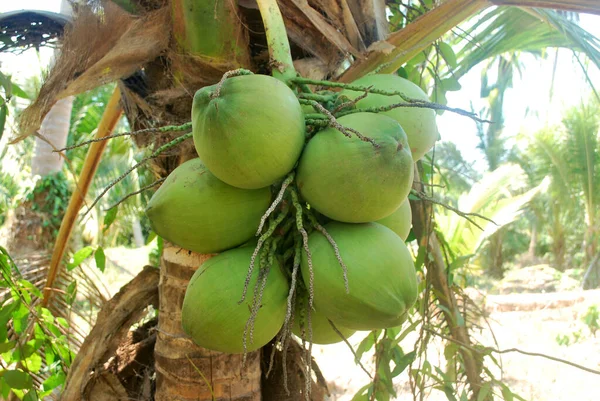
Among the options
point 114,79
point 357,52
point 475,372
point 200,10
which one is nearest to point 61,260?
point 114,79

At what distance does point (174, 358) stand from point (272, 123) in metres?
0.77

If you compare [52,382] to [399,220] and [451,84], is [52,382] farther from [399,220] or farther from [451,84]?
[451,84]

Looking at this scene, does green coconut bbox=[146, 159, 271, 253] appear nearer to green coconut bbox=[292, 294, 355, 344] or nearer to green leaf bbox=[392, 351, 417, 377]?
green coconut bbox=[292, 294, 355, 344]

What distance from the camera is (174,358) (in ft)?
4.22

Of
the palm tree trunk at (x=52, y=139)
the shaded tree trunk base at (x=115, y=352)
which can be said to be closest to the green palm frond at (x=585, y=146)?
the palm tree trunk at (x=52, y=139)

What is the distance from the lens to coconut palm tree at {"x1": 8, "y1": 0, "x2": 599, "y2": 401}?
50.0 inches

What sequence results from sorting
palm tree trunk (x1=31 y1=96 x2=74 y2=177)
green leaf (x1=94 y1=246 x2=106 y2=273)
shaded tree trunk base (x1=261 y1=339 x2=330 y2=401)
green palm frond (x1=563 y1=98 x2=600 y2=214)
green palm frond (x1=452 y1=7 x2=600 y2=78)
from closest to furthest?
shaded tree trunk base (x1=261 y1=339 x2=330 y2=401), green leaf (x1=94 y1=246 x2=106 y2=273), green palm frond (x1=452 y1=7 x2=600 y2=78), palm tree trunk (x1=31 y1=96 x2=74 y2=177), green palm frond (x1=563 y1=98 x2=600 y2=214)

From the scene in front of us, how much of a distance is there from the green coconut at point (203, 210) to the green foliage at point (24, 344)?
0.90 meters

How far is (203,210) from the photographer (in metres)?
0.93

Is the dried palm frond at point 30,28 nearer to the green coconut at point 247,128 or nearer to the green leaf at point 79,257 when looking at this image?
the green leaf at point 79,257

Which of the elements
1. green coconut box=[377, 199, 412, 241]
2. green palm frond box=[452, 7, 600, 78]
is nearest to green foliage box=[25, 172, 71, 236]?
green palm frond box=[452, 7, 600, 78]

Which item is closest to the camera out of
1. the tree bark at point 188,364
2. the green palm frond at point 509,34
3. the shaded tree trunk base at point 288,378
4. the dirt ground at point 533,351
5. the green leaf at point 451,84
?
the tree bark at point 188,364

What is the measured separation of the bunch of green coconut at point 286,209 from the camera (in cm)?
84

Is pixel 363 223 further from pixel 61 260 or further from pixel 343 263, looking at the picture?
pixel 61 260
